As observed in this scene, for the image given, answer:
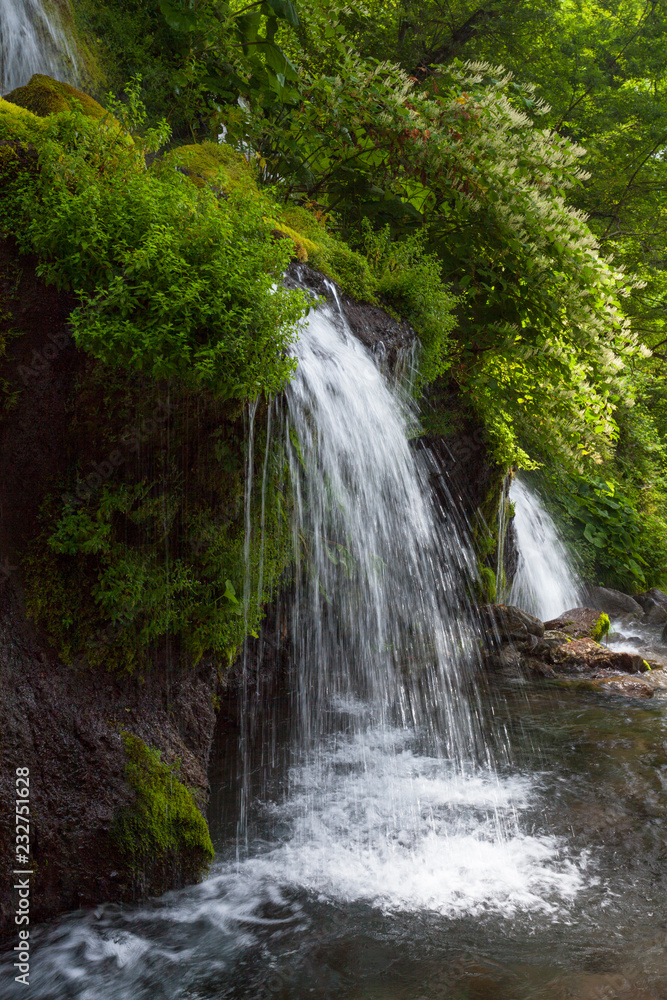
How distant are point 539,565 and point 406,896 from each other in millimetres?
8551

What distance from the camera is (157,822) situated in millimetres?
3539

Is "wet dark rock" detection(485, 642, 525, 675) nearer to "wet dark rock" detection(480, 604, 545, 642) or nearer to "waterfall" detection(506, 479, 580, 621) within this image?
"wet dark rock" detection(480, 604, 545, 642)

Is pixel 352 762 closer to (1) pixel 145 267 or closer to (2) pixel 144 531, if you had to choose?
(2) pixel 144 531

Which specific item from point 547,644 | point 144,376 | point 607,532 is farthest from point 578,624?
point 144,376

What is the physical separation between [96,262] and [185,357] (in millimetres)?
681

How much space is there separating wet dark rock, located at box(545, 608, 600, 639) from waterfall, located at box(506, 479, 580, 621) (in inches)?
42.2

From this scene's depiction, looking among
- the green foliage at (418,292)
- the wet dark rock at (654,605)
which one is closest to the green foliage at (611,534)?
the wet dark rock at (654,605)

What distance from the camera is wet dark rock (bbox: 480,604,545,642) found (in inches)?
328

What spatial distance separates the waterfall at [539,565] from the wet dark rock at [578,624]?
3.52 feet

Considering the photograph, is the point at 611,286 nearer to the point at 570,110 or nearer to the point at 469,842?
the point at 469,842

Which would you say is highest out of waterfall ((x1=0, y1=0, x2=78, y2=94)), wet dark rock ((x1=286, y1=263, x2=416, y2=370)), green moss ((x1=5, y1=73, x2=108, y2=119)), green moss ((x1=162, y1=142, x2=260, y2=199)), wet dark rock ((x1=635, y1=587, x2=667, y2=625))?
waterfall ((x1=0, y1=0, x2=78, y2=94))

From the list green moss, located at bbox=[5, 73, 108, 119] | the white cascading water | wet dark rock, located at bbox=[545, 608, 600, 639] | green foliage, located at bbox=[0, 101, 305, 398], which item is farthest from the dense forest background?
green foliage, located at bbox=[0, 101, 305, 398]

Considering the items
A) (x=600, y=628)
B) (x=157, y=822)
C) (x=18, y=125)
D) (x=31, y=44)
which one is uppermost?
(x=31, y=44)

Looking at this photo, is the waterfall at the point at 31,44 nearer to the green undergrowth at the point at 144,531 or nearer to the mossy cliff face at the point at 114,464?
the mossy cliff face at the point at 114,464
